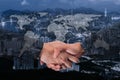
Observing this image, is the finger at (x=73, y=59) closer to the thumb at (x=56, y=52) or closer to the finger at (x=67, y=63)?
the finger at (x=67, y=63)

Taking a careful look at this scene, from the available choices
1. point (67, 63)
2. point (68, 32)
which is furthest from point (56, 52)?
point (68, 32)

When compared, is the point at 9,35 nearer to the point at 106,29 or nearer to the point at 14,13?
the point at 14,13

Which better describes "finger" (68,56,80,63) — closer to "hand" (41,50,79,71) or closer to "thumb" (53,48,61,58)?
"hand" (41,50,79,71)

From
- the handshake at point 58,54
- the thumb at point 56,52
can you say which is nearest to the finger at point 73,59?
the handshake at point 58,54

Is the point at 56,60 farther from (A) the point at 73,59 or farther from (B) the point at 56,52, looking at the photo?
(A) the point at 73,59

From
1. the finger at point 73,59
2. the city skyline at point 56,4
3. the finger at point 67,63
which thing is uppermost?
the city skyline at point 56,4

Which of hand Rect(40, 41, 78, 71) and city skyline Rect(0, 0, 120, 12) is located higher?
city skyline Rect(0, 0, 120, 12)

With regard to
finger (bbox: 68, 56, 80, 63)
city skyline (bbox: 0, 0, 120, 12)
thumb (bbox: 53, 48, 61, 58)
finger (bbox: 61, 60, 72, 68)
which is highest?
city skyline (bbox: 0, 0, 120, 12)

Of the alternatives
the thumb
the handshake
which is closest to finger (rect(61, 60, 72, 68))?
the handshake

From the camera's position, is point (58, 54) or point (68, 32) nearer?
point (58, 54)
